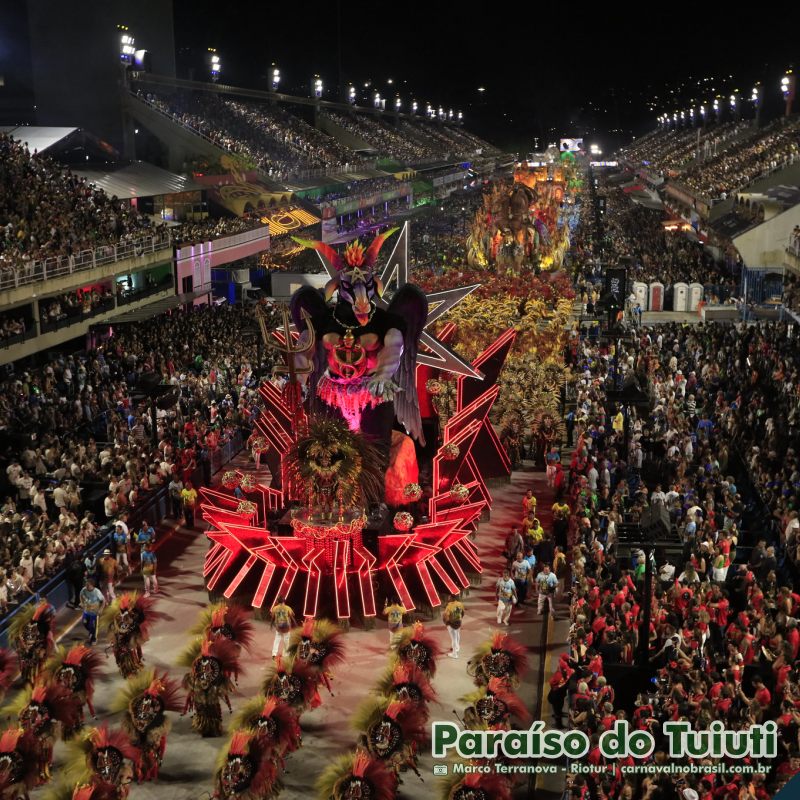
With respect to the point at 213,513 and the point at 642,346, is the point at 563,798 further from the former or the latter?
the point at 642,346

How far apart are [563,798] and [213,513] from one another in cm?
742

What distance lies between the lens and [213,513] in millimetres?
16328

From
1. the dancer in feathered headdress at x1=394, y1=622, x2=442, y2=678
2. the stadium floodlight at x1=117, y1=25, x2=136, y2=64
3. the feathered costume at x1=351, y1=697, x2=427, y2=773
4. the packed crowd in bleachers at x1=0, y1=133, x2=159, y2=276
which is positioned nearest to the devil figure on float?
the dancer in feathered headdress at x1=394, y1=622, x2=442, y2=678

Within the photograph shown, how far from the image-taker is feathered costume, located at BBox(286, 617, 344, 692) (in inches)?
480

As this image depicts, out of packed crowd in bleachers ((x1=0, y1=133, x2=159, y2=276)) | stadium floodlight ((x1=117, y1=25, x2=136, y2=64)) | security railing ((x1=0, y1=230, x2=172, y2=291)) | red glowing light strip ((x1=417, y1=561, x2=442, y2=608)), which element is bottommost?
red glowing light strip ((x1=417, y1=561, x2=442, y2=608))

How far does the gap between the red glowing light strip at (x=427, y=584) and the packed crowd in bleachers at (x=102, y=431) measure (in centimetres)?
520

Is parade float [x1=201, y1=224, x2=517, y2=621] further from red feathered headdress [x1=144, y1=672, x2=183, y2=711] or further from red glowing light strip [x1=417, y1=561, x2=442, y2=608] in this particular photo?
red feathered headdress [x1=144, y1=672, x2=183, y2=711]

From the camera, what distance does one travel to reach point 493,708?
35.4ft

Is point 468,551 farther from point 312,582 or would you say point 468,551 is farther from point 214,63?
point 214,63

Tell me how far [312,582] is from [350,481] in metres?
1.57

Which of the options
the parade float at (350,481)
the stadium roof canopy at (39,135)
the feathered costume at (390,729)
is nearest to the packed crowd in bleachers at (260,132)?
the stadium roof canopy at (39,135)

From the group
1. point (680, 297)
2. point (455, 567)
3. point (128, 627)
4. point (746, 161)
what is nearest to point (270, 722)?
point (128, 627)

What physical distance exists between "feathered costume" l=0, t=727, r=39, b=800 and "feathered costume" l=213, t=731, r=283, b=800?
189 cm

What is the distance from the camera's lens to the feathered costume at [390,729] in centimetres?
1048
